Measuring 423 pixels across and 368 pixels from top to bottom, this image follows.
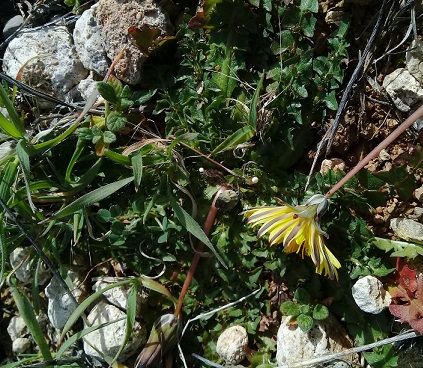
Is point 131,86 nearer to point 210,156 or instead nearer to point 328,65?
point 210,156

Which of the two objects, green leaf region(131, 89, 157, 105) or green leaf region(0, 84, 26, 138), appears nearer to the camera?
green leaf region(0, 84, 26, 138)

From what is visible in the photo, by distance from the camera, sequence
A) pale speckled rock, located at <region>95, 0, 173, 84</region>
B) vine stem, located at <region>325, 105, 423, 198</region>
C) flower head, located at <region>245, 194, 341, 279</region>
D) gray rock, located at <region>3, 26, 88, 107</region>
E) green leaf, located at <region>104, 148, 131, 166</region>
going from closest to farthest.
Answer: vine stem, located at <region>325, 105, 423, 198</region>, flower head, located at <region>245, 194, 341, 279</region>, green leaf, located at <region>104, 148, 131, 166</region>, pale speckled rock, located at <region>95, 0, 173, 84</region>, gray rock, located at <region>3, 26, 88, 107</region>

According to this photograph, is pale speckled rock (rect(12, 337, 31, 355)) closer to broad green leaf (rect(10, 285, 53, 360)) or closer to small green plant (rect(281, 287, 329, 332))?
broad green leaf (rect(10, 285, 53, 360))

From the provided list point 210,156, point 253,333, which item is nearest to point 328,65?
point 210,156

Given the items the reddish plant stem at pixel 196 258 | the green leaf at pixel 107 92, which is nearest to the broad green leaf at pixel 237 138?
the reddish plant stem at pixel 196 258

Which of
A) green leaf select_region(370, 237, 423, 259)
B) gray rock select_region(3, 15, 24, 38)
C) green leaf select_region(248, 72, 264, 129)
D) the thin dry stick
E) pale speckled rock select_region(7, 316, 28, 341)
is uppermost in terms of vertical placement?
gray rock select_region(3, 15, 24, 38)

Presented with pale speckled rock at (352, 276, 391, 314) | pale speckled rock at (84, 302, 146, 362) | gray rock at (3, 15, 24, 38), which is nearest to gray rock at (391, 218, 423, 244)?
pale speckled rock at (352, 276, 391, 314)

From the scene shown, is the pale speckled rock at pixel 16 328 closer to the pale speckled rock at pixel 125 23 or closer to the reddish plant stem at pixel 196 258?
the reddish plant stem at pixel 196 258
